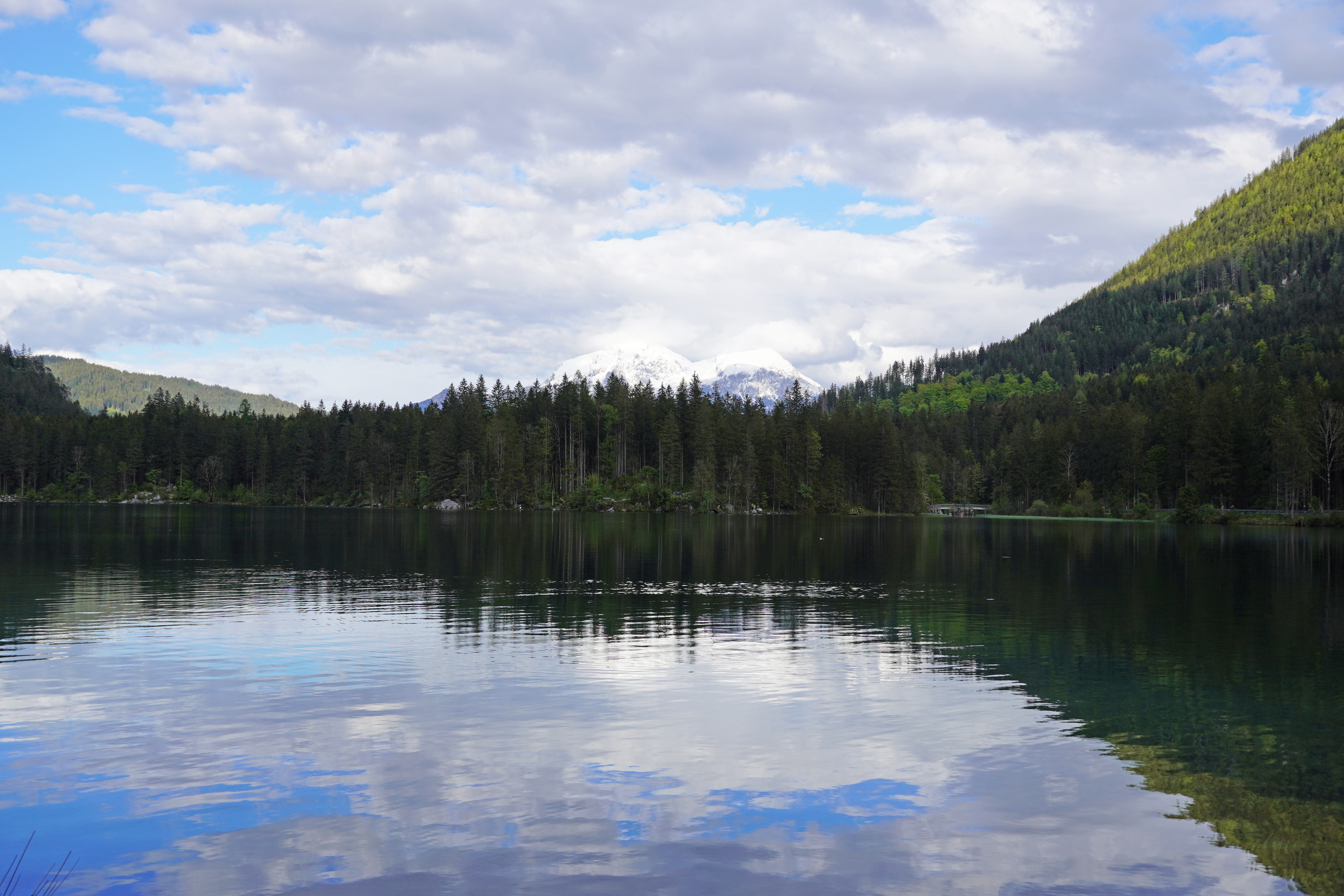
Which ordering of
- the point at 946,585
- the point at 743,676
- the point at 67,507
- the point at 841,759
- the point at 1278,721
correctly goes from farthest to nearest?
the point at 67,507 → the point at 946,585 → the point at 743,676 → the point at 1278,721 → the point at 841,759

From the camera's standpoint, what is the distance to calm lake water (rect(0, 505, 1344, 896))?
12758 mm

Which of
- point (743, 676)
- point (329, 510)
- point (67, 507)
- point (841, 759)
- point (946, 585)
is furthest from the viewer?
point (329, 510)

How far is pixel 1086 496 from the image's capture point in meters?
185

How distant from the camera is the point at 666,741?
18.7m

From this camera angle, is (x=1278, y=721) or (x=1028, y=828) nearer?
(x=1028, y=828)

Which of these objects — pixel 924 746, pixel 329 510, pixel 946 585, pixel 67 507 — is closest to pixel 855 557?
pixel 946 585

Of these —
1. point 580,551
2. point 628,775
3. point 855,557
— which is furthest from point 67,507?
point 628,775

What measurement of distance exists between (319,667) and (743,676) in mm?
12266

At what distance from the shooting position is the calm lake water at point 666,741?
1276 cm

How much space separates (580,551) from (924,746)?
56123mm

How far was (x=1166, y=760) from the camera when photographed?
17.9 m

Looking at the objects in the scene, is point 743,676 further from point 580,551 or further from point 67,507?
point 67,507

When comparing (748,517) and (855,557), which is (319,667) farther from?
(748,517)

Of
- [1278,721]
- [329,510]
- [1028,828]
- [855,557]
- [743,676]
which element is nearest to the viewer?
[1028,828]
